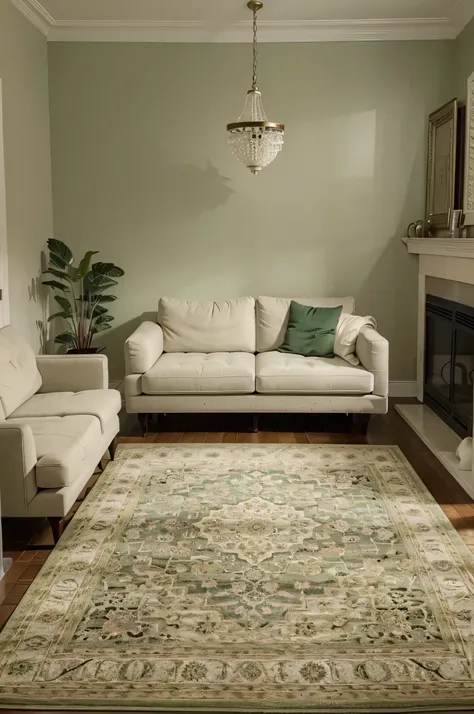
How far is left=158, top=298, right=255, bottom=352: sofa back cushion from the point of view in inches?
226

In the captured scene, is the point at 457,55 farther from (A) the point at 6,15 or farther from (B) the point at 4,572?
(B) the point at 4,572

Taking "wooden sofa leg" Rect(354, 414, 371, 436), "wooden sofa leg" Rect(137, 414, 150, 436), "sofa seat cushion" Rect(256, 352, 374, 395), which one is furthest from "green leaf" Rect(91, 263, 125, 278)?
"wooden sofa leg" Rect(354, 414, 371, 436)

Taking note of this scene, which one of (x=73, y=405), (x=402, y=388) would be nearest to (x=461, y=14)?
(x=402, y=388)

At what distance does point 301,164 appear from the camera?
602 centimetres

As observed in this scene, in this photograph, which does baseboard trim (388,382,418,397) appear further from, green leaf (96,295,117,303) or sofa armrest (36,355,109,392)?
sofa armrest (36,355,109,392)

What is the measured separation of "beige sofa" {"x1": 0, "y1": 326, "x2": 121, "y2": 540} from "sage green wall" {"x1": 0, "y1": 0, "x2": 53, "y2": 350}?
2.72 ft

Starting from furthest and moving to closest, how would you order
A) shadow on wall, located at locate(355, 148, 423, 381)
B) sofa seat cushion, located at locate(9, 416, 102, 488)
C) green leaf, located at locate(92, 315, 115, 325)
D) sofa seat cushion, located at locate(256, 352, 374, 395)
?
shadow on wall, located at locate(355, 148, 423, 381), green leaf, located at locate(92, 315, 115, 325), sofa seat cushion, located at locate(256, 352, 374, 395), sofa seat cushion, located at locate(9, 416, 102, 488)

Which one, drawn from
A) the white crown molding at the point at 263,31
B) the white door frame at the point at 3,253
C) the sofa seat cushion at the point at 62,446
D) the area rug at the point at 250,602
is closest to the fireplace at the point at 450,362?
the area rug at the point at 250,602

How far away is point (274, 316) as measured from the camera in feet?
19.1

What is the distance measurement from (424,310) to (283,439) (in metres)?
1.71

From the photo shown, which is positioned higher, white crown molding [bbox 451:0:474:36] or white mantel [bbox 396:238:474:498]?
white crown molding [bbox 451:0:474:36]

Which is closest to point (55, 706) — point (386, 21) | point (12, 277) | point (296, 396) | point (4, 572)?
point (4, 572)

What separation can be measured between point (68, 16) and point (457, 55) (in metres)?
2.99

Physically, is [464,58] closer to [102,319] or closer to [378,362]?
[378,362]
